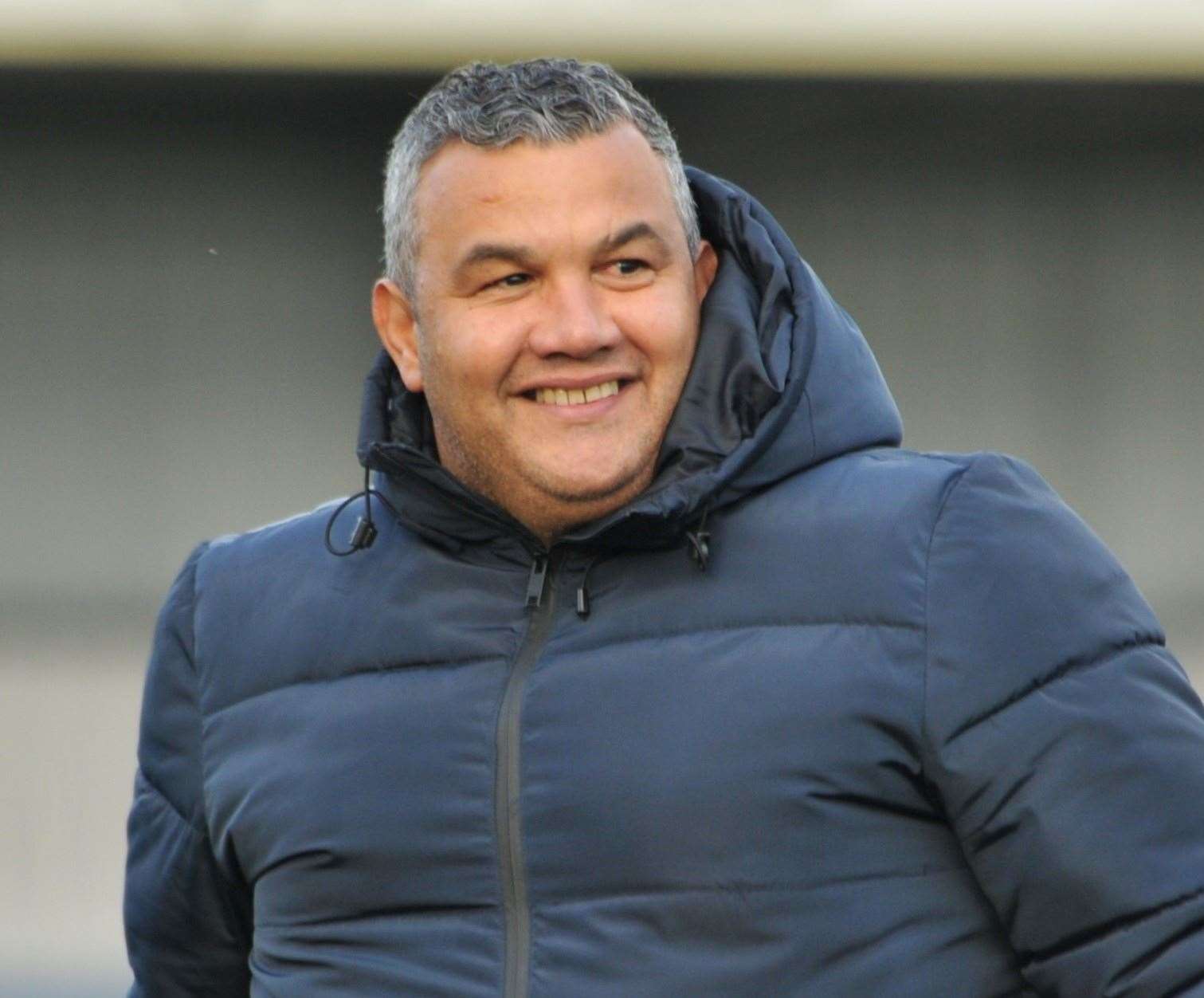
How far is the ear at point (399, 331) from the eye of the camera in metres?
2.52

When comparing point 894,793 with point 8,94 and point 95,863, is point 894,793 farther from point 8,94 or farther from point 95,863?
point 8,94

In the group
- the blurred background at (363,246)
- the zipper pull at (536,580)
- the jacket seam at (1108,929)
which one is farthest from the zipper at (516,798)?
the blurred background at (363,246)

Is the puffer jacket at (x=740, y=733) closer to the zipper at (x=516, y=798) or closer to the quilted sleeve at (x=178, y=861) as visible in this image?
the zipper at (x=516, y=798)

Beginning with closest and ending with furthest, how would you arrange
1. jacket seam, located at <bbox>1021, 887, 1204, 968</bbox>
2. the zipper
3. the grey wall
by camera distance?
jacket seam, located at <bbox>1021, 887, 1204, 968</bbox>
the zipper
the grey wall

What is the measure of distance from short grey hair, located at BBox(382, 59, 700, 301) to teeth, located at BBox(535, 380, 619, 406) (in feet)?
0.64

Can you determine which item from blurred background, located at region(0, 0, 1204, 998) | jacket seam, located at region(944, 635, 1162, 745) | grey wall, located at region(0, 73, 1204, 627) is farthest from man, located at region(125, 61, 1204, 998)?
grey wall, located at region(0, 73, 1204, 627)

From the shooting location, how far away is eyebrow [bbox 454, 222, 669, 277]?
7.52ft

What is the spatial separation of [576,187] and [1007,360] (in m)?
5.50

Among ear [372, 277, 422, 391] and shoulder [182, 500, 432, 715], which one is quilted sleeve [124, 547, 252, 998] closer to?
shoulder [182, 500, 432, 715]

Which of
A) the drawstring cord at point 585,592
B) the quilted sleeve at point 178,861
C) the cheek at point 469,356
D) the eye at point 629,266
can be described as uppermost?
the eye at point 629,266

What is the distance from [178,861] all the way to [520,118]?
0.92 m

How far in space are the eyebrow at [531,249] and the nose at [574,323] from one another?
0.04 metres

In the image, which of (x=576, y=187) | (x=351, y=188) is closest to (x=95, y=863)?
(x=351, y=188)

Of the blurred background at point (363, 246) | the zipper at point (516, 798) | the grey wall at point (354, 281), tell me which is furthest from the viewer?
the grey wall at point (354, 281)
